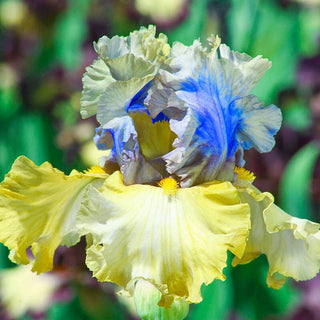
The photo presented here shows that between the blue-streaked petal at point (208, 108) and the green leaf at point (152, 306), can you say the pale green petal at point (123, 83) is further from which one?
the green leaf at point (152, 306)

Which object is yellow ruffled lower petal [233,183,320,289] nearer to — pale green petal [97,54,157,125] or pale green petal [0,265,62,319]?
pale green petal [97,54,157,125]

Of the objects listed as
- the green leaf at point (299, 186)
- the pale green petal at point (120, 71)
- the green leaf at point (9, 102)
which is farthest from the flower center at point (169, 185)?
the green leaf at point (9, 102)

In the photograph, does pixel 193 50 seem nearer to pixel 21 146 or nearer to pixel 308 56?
pixel 21 146

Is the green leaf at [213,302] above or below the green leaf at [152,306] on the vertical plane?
below

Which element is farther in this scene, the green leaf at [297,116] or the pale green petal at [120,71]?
the green leaf at [297,116]

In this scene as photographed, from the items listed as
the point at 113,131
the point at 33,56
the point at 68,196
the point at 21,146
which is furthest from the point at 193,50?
the point at 33,56

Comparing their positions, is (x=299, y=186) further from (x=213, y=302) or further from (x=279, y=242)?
(x=279, y=242)
